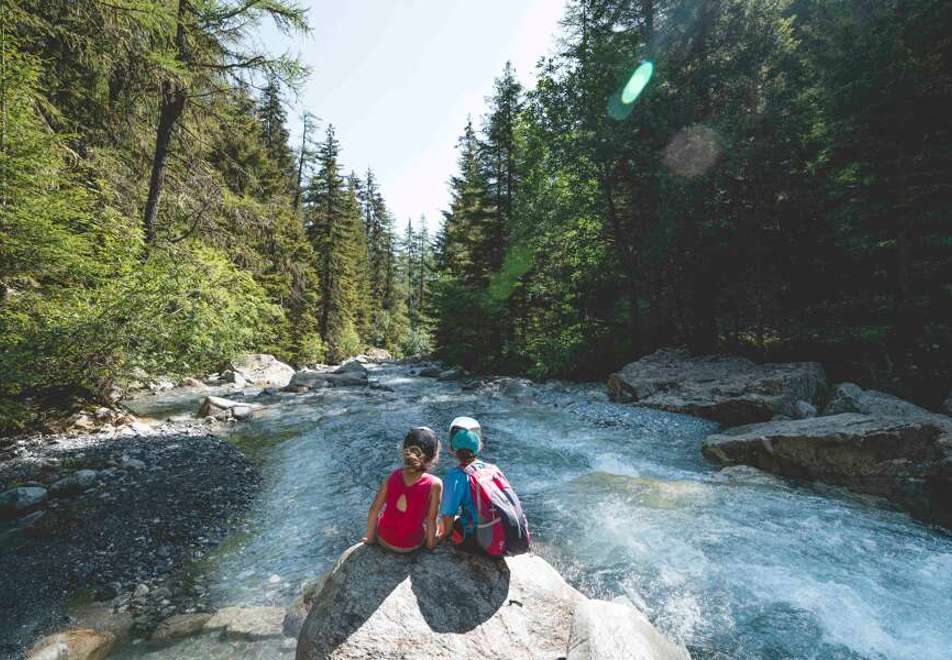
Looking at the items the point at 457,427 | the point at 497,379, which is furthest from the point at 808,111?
the point at 457,427

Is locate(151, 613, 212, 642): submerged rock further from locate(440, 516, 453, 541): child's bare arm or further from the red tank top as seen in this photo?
locate(440, 516, 453, 541): child's bare arm

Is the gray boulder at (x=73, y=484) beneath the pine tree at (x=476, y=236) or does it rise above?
beneath

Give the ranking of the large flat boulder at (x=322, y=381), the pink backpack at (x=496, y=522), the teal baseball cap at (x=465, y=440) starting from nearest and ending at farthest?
the pink backpack at (x=496, y=522)
the teal baseball cap at (x=465, y=440)
the large flat boulder at (x=322, y=381)

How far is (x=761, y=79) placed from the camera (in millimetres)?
15148

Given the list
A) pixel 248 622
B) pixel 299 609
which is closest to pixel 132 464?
pixel 248 622

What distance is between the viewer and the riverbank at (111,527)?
4.29m

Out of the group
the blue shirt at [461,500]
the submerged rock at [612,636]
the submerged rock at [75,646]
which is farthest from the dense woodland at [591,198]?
the submerged rock at [612,636]

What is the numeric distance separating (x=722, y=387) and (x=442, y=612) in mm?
11788

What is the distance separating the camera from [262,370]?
880 inches

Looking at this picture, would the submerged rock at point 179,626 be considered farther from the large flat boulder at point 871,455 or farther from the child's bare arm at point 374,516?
the large flat boulder at point 871,455

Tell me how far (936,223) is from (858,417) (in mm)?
6754

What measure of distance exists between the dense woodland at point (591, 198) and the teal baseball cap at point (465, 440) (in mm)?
7059

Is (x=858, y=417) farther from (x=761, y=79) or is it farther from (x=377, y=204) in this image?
(x=377, y=204)

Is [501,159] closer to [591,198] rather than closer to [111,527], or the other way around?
[591,198]
